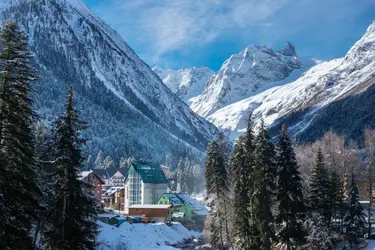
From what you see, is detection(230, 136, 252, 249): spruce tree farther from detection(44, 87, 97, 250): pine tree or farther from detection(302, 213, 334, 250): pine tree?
detection(44, 87, 97, 250): pine tree

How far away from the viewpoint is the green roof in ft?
354

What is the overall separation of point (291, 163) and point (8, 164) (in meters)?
28.0

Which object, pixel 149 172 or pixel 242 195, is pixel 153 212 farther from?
pixel 242 195

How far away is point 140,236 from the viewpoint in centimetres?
6475

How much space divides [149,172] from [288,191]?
73403 mm

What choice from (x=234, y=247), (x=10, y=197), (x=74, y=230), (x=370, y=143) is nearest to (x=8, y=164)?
(x=10, y=197)

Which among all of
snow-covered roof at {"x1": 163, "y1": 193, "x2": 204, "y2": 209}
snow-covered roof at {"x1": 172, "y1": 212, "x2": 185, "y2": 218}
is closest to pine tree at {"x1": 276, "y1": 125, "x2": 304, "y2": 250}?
snow-covered roof at {"x1": 172, "y1": 212, "x2": 185, "y2": 218}

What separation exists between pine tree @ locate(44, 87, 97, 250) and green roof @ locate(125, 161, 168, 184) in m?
82.0

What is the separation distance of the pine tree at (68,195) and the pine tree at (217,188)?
994 inches

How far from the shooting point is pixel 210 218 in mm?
53844

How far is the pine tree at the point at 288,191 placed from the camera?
1571 inches

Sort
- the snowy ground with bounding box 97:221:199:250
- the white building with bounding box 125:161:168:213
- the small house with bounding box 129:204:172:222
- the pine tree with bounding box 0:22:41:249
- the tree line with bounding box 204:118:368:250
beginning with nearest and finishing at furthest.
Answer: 1. the pine tree with bounding box 0:22:41:249
2. the tree line with bounding box 204:118:368:250
3. the snowy ground with bounding box 97:221:199:250
4. the small house with bounding box 129:204:172:222
5. the white building with bounding box 125:161:168:213

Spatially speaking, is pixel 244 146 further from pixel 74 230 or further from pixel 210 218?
pixel 74 230

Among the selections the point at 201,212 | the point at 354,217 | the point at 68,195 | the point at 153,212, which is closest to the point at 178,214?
the point at 201,212
